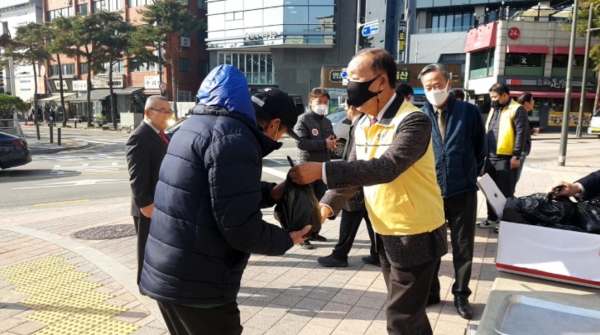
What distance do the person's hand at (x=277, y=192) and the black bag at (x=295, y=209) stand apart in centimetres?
4

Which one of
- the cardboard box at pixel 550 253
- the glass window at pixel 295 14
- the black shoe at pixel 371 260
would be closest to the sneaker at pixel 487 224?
the black shoe at pixel 371 260

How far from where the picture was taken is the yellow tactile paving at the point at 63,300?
3.63 metres

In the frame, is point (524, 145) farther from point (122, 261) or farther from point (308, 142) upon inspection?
point (122, 261)

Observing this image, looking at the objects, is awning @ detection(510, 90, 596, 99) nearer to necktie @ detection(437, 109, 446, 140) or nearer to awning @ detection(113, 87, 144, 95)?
necktie @ detection(437, 109, 446, 140)

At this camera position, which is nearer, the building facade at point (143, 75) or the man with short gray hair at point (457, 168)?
the man with short gray hair at point (457, 168)

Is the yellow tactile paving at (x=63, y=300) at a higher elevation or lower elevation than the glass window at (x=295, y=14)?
lower

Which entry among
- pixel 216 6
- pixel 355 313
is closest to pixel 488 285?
pixel 355 313

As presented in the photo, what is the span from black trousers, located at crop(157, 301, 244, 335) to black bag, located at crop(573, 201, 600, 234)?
2.31 meters

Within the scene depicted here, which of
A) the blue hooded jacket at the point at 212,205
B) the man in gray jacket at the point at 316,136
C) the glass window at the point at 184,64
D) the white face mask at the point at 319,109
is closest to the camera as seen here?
the blue hooded jacket at the point at 212,205

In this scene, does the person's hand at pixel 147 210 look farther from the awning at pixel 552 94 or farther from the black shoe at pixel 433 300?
the awning at pixel 552 94

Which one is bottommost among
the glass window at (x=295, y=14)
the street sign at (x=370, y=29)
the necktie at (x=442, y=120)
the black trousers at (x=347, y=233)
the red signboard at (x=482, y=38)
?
the black trousers at (x=347, y=233)

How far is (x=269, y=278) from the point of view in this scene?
4754 millimetres

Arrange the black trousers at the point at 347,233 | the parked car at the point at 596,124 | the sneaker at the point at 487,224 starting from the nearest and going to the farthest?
1. the black trousers at the point at 347,233
2. the sneaker at the point at 487,224
3. the parked car at the point at 596,124

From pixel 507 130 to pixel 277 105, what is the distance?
16.1 feet
